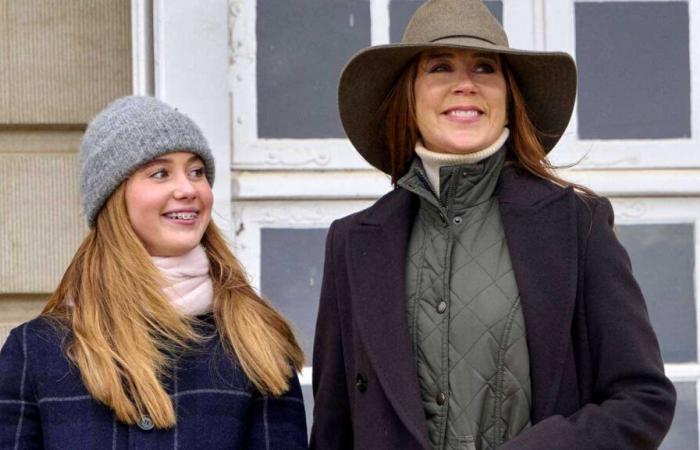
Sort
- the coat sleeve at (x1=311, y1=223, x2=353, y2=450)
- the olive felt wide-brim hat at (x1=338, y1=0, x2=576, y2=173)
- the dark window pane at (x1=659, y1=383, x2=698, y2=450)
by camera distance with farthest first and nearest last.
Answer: the dark window pane at (x1=659, y1=383, x2=698, y2=450), the coat sleeve at (x1=311, y1=223, x2=353, y2=450), the olive felt wide-brim hat at (x1=338, y1=0, x2=576, y2=173)

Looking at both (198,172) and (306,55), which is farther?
(306,55)

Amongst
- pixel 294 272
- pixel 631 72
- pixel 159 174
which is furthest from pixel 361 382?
pixel 631 72

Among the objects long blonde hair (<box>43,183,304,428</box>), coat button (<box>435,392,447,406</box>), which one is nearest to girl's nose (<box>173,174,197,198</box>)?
long blonde hair (<box>43,183,304,428</box>)

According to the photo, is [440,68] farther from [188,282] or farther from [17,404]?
[17,404]

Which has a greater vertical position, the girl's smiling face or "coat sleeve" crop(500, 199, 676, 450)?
the girl's smiling face

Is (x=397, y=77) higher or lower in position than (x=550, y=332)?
higher

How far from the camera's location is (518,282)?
247cm

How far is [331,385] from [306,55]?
114 cm

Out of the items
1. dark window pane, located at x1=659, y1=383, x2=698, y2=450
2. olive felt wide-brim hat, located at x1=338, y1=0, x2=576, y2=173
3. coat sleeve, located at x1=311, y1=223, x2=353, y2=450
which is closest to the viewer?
olive felt wide-brim hat, located at x1=338, y1=0, x2=576, y2=173

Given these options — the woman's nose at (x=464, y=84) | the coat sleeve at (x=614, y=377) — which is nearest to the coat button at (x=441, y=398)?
the coat sleeve at (x=614, y=377)

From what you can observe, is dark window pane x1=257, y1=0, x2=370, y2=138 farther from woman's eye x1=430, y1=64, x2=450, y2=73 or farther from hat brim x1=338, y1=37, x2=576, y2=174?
woman's eye x1=430, y1=64, x2=450, y2=73

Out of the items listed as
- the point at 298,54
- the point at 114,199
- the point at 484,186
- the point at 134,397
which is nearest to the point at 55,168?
the point at 298,54

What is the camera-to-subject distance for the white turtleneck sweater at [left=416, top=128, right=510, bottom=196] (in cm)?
255

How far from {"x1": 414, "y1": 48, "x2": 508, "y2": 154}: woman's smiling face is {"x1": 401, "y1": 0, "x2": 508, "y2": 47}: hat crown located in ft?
0.10
